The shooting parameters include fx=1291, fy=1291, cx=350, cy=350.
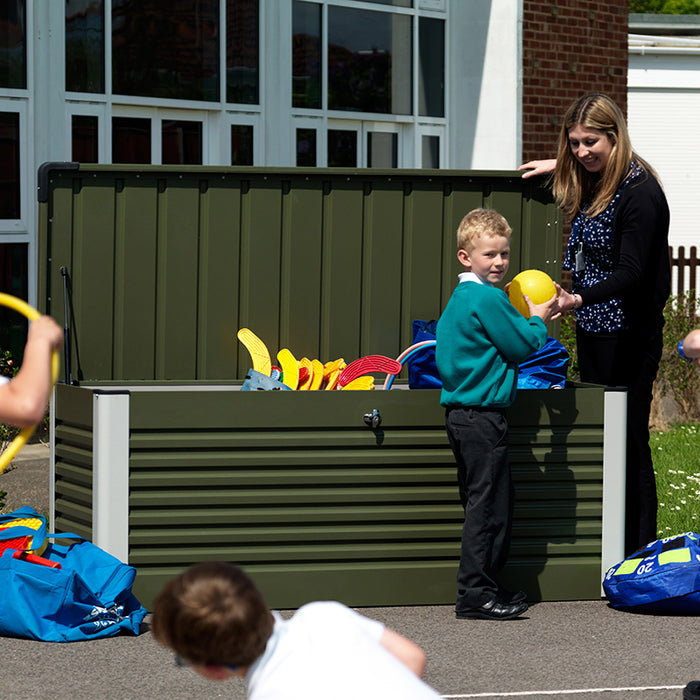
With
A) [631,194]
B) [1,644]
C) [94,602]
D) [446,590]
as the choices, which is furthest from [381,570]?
[631,194]

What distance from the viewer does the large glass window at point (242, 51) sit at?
10.3 m

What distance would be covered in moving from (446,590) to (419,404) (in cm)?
78

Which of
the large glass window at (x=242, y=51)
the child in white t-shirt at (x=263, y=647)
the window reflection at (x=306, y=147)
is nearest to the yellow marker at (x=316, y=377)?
the child in white t-shirt at (x=263, y=647)

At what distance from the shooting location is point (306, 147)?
1082 cm

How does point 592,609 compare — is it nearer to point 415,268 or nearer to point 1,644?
point 415,268

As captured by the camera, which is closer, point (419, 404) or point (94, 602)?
point (94, 602)

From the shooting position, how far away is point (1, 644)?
186 inches

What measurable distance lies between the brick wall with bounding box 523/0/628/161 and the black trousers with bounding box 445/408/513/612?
6764 mm

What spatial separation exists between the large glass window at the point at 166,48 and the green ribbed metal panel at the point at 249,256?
4.14m

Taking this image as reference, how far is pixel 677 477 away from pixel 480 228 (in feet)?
13.6

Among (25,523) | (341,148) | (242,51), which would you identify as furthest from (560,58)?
(25,523)

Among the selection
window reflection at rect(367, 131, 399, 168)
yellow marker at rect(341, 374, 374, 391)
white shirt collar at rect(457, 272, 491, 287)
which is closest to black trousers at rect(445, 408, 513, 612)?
white shirt collar at rect(457, 272, 491, 287)

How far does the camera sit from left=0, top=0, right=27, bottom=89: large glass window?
9.30 meters

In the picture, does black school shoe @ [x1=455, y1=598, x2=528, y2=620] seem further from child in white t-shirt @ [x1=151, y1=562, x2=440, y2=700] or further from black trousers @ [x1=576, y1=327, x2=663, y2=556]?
child in white t-shirt @ [x1=151, y1=562, x2=440, y2=700]
